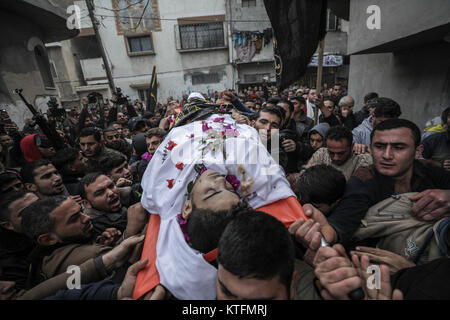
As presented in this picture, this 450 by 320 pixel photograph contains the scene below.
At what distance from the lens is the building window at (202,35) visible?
64.1 feet

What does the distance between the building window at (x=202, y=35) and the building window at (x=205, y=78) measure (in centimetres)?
248

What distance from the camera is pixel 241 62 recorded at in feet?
65.1

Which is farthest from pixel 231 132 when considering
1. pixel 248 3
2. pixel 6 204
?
pixel 248 3

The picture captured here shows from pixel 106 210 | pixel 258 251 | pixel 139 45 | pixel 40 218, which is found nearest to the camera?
pixel 258 251

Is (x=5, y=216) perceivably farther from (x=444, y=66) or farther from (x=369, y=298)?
(x=444, y=66)

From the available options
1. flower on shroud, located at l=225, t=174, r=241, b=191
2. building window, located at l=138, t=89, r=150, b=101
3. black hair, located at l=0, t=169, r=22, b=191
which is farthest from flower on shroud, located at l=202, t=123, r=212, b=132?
building window, located at l=138, t=89, r=150, b=101

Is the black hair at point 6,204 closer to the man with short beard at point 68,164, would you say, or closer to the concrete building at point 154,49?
the man with short beard at point 68,164

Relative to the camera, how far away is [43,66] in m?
11.8

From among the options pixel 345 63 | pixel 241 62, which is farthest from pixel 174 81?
pixel 345 63

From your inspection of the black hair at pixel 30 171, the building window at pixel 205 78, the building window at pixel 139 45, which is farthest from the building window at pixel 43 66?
the black hair at pixel 30 171

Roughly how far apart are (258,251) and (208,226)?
2.03ft

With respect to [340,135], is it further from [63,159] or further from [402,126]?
[63,159]
